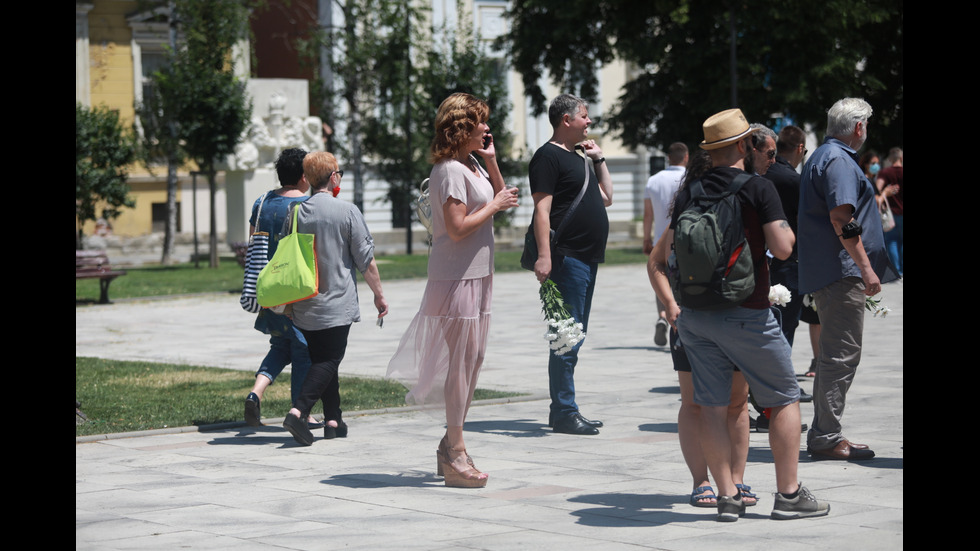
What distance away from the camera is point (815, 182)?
7.04m

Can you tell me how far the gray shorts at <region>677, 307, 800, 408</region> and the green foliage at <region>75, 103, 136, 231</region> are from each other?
77.1 ft

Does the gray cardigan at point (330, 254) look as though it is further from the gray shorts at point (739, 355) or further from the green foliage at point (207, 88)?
the green foliage at point (207, 88)

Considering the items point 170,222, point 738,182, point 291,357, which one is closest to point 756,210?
point 738,182

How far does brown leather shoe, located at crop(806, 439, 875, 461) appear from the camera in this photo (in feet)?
23.0

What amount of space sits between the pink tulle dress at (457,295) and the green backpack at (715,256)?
137 cm

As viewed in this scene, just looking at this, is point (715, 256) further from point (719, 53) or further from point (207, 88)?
point (719, 53)

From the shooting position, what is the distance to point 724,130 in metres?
5.60

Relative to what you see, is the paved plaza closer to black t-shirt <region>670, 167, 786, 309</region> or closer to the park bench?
black t-shirt <region>670, 167, 786, 309</region>

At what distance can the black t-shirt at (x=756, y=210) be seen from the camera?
18.1 feet

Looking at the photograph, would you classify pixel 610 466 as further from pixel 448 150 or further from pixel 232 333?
pixel 232 333

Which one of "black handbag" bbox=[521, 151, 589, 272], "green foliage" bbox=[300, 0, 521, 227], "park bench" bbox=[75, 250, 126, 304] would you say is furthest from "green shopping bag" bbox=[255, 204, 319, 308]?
"green foliage" bbox=[300, 0, 521, 227]

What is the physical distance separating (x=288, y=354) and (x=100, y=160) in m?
20.9
